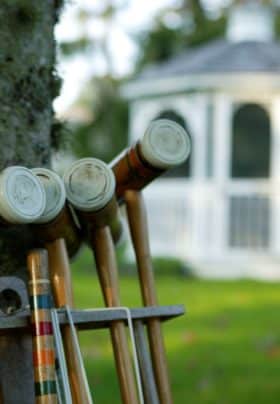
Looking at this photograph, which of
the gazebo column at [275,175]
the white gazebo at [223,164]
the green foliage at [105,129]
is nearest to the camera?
the gazebo column at [275,175]

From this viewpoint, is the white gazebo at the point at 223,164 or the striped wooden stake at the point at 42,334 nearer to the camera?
the striped wooden stake at the point at 42,334

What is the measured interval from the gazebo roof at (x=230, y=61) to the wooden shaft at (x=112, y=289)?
1244 cm

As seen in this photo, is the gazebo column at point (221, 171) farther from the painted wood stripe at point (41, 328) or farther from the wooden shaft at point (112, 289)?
the painted wood stripe at point (41, 328)

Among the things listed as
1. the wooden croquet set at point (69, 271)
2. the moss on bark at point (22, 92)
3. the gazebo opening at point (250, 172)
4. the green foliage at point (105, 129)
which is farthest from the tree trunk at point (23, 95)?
the green foliage at point (105, 129)

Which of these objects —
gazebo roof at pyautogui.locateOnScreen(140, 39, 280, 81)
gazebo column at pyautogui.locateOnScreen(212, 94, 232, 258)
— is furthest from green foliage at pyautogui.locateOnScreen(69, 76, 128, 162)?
gazebo column at pyautogui.locateOnScreen(212, 94, 232, 258)

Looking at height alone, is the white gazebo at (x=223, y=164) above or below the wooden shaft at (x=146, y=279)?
above

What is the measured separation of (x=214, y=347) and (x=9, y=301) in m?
5.46

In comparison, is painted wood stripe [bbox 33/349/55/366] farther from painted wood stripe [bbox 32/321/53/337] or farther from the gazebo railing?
the gazebo railing

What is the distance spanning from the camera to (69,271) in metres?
2.15

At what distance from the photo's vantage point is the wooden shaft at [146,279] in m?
2.25

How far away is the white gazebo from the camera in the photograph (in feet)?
46.8

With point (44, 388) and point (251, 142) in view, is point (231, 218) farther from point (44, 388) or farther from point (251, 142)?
point (44, 388)

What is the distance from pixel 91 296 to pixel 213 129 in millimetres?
5002

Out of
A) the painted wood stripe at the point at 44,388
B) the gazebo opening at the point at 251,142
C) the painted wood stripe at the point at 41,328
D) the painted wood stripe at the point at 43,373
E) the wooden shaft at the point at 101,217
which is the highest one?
the gazebo opening at the point at 251,142
